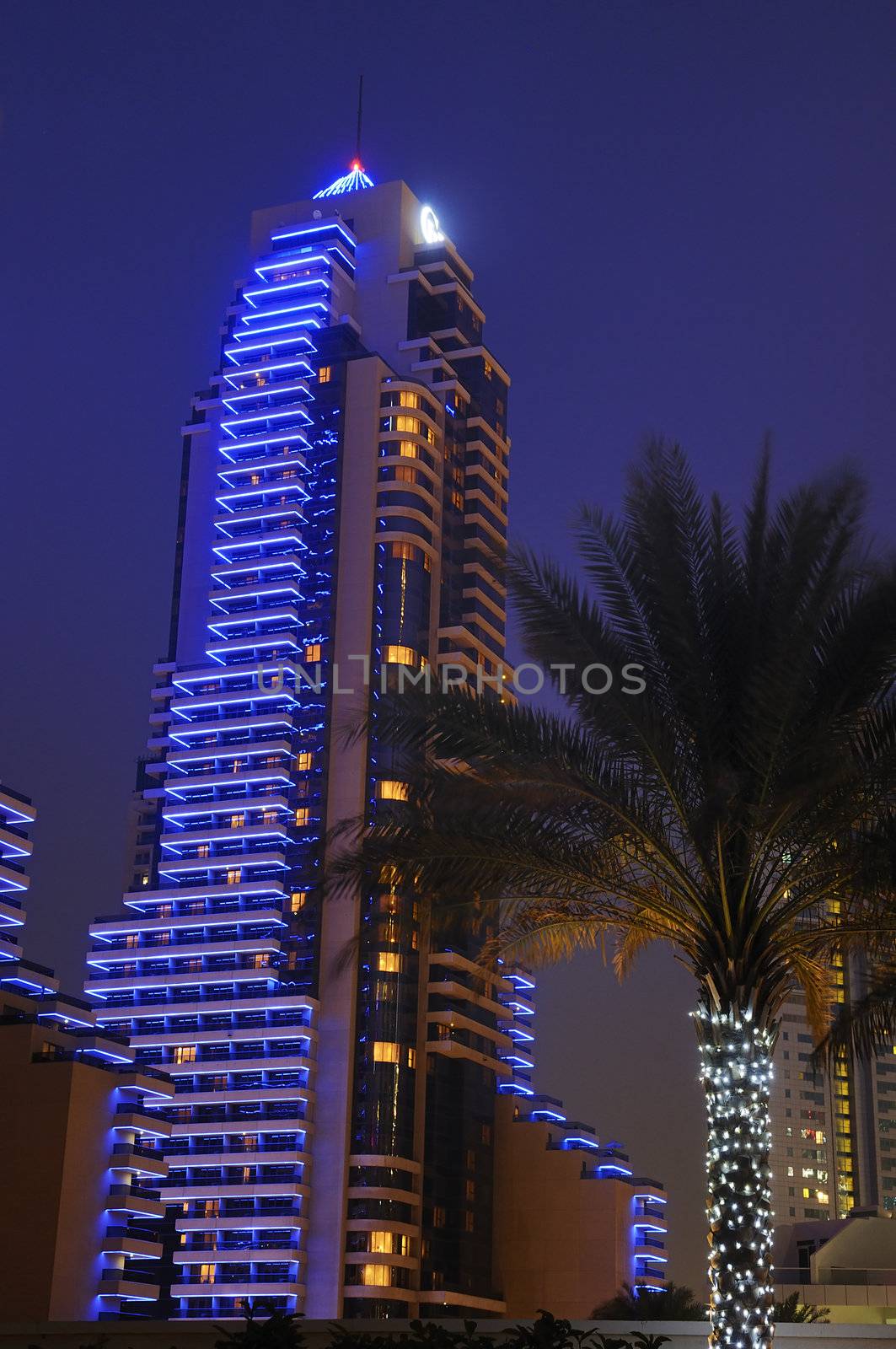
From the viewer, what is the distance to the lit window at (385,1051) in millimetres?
100188

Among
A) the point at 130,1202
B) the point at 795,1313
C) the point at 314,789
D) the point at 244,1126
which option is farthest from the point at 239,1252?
the point at 795,1313

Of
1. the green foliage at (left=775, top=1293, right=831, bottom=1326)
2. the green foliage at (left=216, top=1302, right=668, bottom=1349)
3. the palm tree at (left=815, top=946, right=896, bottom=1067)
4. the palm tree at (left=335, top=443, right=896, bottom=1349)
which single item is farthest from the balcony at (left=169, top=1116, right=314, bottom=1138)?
the green foliage at (left=216, top=1302, right=668, bottom=1349)

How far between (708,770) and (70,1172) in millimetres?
55534

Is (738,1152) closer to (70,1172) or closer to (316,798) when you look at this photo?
(70,1172)

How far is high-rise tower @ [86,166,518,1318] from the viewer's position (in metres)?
98.5

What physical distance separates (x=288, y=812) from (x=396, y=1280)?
97.4ft

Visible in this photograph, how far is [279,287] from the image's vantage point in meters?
123

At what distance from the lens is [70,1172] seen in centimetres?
6700

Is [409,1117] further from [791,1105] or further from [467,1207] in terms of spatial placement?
[791,1105]

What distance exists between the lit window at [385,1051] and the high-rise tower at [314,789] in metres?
0.10

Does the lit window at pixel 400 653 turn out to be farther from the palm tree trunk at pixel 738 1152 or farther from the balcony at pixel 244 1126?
the palm tree trunk at pixel 738 1152

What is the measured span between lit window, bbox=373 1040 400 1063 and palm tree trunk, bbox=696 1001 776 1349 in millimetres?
84185

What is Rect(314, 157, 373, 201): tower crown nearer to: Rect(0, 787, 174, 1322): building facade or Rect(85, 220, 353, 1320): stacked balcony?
Rect(85, 220, 353, 1320): stacked balcony

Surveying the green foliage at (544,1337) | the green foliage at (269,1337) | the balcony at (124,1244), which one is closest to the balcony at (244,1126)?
the balcony at (124,1244)
